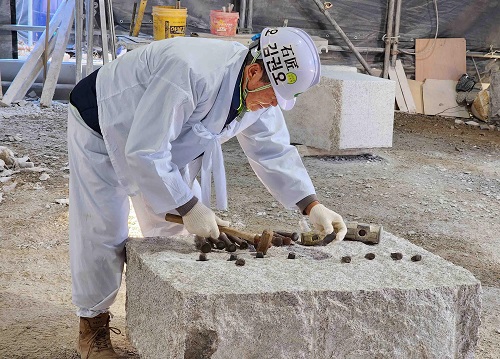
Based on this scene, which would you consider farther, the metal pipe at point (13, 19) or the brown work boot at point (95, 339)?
the metal pipe at point (13, 19)

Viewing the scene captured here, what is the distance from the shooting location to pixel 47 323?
3.89 m

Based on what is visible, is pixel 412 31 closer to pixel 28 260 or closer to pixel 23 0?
pixel 23 0

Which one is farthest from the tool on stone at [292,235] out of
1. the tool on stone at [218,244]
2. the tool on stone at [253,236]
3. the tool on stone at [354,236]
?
the tool on stone at [218,244]

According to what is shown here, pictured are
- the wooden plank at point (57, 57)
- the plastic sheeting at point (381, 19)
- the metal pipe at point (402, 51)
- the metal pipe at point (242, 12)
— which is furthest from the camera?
the metal pipe at point (402, 51)

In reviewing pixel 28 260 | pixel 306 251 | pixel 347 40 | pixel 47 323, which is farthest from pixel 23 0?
pixel 306 251

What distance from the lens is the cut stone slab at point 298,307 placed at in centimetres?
265

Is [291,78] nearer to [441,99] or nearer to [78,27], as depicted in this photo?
[78,27]

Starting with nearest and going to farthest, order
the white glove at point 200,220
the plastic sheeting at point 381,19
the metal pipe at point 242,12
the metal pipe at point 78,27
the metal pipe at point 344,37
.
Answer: the white glove at point 200,220
the metal pipe at point 78,27
the metal pipe at point 344,37
the metal pipe at point 242,12
the plastic sheeting at point 381,19

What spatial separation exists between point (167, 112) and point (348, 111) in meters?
4.83

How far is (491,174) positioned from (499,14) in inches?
177

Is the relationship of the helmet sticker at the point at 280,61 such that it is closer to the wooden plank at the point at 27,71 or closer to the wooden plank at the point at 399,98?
the wooden plank at the point at 27,71

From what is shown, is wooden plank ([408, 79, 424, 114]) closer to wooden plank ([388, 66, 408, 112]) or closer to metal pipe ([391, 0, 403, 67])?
wooden plank ([388, 66, 408, 112])

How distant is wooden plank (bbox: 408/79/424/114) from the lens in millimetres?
11047

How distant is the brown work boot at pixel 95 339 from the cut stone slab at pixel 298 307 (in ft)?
1.07
